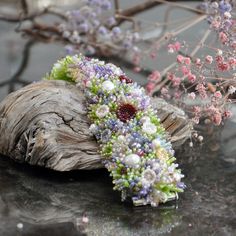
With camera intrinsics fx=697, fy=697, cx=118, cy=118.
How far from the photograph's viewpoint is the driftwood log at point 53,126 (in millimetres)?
1365

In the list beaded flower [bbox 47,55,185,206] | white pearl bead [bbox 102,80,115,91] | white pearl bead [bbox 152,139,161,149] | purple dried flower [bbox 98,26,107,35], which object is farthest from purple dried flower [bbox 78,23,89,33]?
white pearl bead [bbox 152,139,161,149]

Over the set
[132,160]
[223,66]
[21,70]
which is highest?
[223,66]

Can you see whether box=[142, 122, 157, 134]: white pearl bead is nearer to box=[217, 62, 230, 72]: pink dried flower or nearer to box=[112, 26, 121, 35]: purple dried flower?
box=[217, 62, 230, 72]: pink dried flower

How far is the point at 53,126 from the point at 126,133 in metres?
0.15

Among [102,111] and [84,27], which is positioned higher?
[102,111]

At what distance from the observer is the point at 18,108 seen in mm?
1434

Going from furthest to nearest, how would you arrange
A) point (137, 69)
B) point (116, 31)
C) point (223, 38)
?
point (116, 31) → point (137, 69) → point (223, 38)

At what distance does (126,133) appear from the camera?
134cm

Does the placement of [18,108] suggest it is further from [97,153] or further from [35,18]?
[35,18]

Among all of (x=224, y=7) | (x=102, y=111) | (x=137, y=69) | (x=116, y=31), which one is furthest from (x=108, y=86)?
(x=116, y=31)

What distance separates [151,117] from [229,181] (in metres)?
0.20

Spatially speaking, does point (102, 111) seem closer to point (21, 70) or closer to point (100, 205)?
point (100, 205)

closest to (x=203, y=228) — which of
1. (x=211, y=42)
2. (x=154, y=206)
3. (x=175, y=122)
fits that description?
(x=154, y=206)

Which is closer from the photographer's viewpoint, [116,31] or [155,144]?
[155,144]
